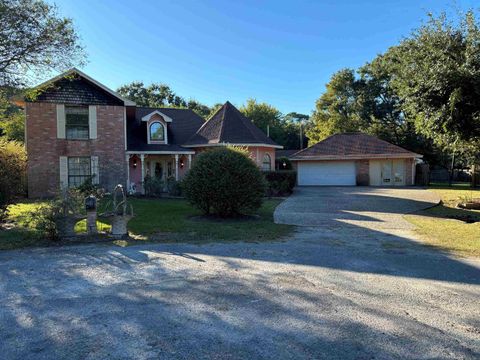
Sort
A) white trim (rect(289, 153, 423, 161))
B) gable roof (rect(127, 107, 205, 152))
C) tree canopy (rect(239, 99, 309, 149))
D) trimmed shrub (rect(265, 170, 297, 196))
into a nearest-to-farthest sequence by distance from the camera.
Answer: trimmed shrub (rect(265, 170, 297, 196)), gable roof (rect(127, 107, 205, 152)), white trim (rect(289, 153, 423, 161)), tree canopy (rect(239, 99, 309, 149))

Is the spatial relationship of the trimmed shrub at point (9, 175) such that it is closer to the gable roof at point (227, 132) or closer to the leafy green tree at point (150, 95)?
the gable roof at point (227, 132)

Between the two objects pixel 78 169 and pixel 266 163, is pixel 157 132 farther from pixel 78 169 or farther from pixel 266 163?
pixel 266 163

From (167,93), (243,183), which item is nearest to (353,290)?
(243,183)

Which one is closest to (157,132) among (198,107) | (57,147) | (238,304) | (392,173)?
(57,147)

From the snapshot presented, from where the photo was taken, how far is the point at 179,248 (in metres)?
7.84

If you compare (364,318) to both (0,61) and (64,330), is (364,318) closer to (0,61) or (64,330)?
(64,330)

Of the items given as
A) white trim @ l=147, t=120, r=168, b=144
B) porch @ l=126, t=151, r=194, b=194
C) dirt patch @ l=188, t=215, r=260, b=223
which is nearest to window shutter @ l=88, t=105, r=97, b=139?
porch @ l=126, t=151, r=194, b=194

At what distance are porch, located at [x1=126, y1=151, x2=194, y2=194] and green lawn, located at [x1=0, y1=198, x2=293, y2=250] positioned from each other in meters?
8.52

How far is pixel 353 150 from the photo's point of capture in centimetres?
3139

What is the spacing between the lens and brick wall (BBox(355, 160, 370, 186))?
31.0 meters

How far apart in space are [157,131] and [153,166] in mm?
2405

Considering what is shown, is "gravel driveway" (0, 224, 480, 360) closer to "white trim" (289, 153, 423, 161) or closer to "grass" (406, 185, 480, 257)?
"grass" (406, 185, 480, 257)

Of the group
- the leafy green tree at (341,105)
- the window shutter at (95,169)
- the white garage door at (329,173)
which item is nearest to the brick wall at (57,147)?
the window shutter at (95,169)

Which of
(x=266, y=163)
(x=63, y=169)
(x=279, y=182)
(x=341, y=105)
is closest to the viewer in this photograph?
(x=63, y=169)
